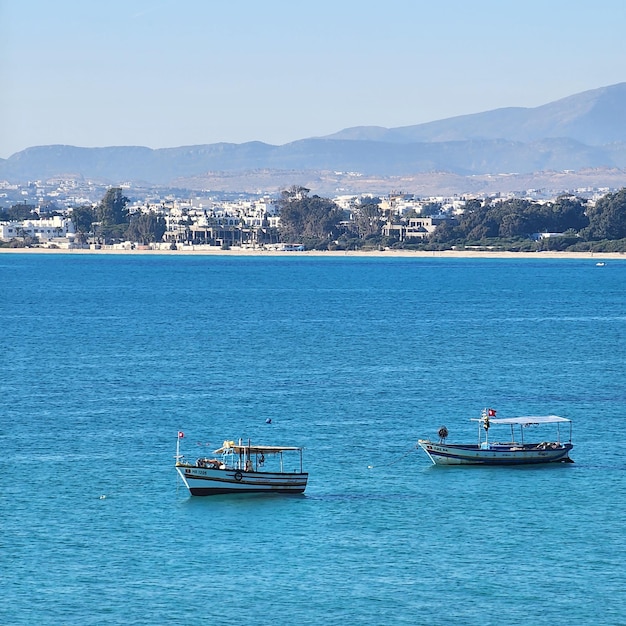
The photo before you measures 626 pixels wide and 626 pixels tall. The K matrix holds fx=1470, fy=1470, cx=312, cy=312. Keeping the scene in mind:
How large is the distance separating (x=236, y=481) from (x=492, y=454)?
372 inches

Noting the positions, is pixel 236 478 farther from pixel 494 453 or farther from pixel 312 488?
pixel 494 453

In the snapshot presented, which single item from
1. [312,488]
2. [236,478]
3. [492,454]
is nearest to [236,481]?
[236,478]

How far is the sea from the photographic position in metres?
34.1

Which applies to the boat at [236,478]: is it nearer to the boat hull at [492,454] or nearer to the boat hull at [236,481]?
the boat hull at [236,481]

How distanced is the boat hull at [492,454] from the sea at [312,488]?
511 millimetres

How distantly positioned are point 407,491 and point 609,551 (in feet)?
26.9

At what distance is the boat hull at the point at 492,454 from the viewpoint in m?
48.2

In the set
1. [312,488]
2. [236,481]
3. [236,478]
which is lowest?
[312,488]

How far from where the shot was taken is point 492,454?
158 feet

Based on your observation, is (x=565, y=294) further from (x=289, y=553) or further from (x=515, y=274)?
(x=289, y=553)

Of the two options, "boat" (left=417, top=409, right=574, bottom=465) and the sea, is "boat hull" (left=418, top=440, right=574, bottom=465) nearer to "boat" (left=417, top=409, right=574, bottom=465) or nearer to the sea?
"boat" (left=417, top=409, right=574, bottom=465)

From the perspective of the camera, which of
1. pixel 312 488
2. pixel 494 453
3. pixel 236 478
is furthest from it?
pixel 494 453

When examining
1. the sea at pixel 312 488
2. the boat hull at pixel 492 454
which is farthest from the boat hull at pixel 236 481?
the boat hull at pixel 492 454

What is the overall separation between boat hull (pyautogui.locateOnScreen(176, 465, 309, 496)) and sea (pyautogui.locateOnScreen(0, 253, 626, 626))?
1.16ft
